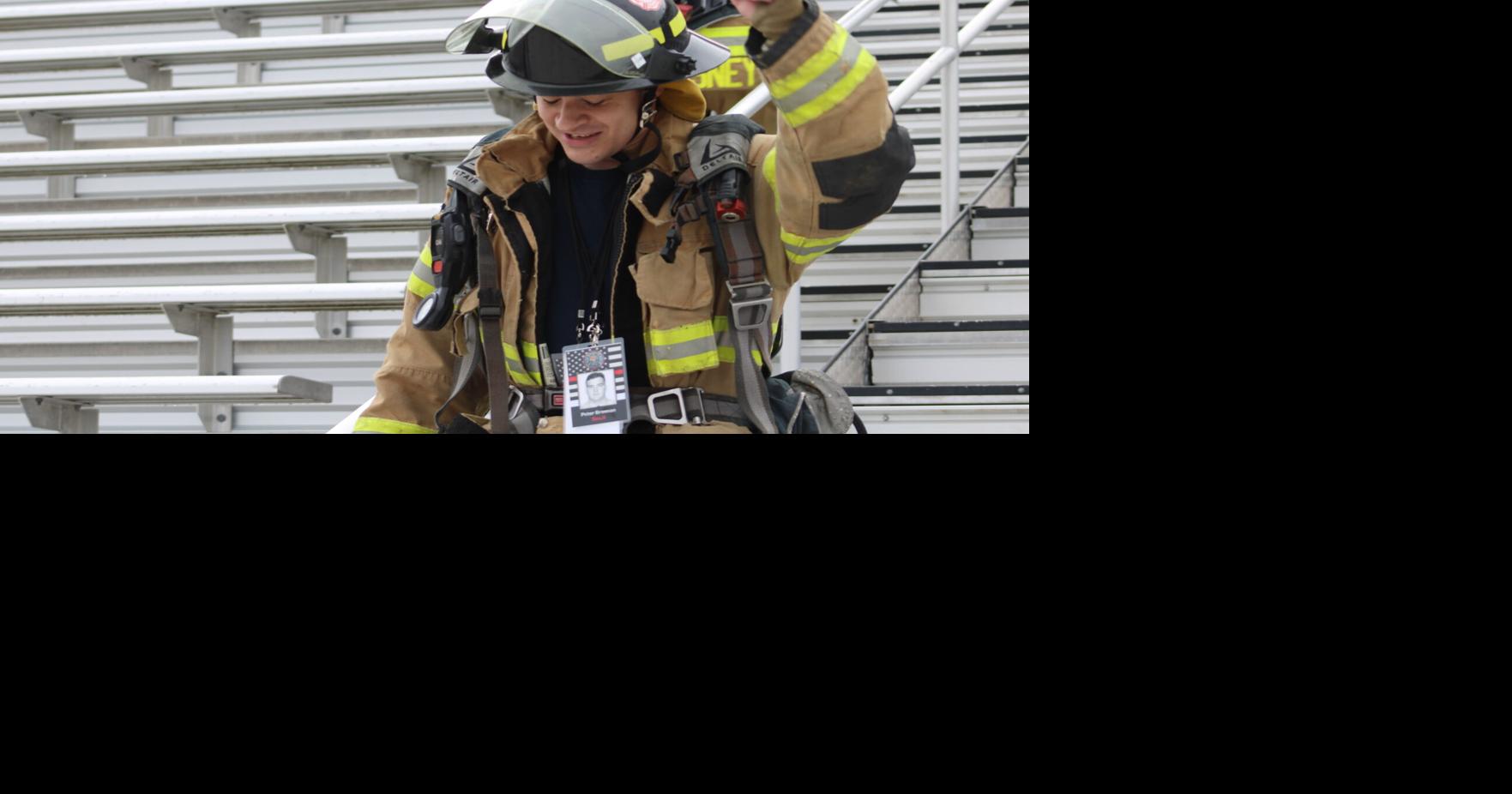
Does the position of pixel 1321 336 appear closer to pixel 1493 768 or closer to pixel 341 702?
pixel 1493 768

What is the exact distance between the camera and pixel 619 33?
1887 mm

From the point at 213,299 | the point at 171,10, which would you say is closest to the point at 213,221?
the point at 213,299

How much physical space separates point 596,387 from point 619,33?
0.44 metres

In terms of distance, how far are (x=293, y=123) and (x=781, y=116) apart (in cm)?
405

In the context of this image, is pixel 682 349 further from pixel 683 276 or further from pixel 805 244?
pixel 805 244

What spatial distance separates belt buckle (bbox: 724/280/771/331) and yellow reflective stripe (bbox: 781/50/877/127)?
279 millimetres

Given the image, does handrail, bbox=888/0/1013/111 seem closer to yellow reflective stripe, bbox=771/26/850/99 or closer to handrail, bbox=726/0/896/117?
handrail, bbox=726/0/896/117

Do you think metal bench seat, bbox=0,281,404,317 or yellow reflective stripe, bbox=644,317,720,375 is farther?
metal bench seat, bbox=0,281,404,317

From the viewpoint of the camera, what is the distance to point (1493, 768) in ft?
2.42

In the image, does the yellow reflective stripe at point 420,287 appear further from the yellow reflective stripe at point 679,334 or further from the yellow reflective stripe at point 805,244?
the yellow reflective stripe at point 805,244

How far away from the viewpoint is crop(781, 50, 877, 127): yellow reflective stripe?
5.48 ft

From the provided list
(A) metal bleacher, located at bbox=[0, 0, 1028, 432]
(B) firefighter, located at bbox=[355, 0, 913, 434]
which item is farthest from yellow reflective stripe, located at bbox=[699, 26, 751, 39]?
(B) firefighter, located at bbox=[355, 0, 913, 434]

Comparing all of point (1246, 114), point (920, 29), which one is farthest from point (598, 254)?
point (920, 29)

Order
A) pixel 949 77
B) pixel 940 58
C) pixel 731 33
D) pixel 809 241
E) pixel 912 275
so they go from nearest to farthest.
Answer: pixel 809 241 < pixel 731 33 < pixel 912 275 < pixel 940 58 < pixel 949 77
